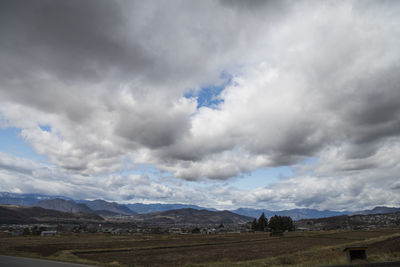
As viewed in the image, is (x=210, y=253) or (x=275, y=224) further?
(x=275, y=224)

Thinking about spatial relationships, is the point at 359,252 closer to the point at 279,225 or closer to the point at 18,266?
the point at 18,266

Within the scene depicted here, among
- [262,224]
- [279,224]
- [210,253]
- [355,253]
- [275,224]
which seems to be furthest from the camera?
[262,224]

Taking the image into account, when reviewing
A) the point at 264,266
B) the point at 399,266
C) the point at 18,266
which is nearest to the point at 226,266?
the point at 264,266

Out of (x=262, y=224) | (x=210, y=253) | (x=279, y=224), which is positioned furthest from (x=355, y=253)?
(x=262, y=224)

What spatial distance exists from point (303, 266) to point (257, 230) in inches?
7193

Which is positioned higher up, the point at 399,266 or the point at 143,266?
the point at 399,266

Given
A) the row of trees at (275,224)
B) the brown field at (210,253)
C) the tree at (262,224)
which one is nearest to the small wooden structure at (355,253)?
the brown field at (210,253)

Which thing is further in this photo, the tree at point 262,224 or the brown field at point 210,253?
the tree at point 262,224

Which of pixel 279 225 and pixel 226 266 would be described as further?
pixel 279 225

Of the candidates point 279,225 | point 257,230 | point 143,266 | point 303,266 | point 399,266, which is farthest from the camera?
point 257,230

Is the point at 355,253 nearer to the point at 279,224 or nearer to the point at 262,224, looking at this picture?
the point at 279,224

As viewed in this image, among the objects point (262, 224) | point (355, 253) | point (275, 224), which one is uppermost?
point (355, 253)

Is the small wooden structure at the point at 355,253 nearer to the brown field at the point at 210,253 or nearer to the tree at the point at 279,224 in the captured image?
the brown field at the point at 210,253

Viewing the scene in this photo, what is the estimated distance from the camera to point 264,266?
97.9 feet
